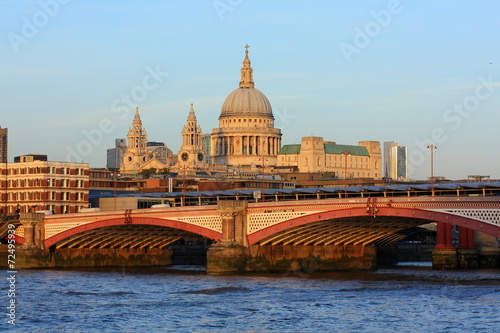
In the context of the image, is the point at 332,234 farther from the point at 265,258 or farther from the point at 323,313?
the point at 323,313

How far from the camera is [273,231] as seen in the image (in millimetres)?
95562

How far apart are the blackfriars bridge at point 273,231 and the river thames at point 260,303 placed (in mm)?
3551

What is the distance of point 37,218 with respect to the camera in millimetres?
114500

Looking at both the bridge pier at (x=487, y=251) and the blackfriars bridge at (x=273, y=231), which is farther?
the bridge pier at (x=487, y=251)

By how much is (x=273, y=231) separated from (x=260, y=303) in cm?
2294

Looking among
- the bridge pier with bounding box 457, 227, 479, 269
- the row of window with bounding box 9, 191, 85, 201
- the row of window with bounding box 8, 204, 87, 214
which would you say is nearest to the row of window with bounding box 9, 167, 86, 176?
the row of window with bounding box 9, 191, 85, 201

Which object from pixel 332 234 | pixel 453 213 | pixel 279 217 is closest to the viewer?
pixel 453 213

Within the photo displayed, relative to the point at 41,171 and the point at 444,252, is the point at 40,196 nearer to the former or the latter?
the point at 41,171

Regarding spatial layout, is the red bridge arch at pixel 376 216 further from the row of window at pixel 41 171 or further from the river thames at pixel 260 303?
the row of window at pixel 41 171

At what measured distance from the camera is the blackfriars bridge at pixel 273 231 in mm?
87375

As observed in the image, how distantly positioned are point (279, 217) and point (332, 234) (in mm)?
7959

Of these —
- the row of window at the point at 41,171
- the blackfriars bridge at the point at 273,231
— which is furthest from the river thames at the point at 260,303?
the row of window at the point at 41,171

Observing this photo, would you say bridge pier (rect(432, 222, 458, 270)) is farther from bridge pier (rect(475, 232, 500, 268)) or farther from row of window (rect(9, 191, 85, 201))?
row of window (rect(9, 191, 85, 201))

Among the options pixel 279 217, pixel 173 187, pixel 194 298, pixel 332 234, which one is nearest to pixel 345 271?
pixel 332 234
